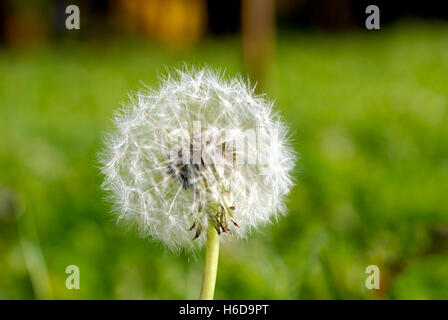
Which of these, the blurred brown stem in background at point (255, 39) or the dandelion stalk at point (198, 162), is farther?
the blurred brown stem in background at point (255, 39)

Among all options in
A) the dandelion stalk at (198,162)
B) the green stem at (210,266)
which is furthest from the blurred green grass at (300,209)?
the green stem at (210,266)

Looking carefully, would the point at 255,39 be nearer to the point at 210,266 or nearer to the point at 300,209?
the point at 300,209

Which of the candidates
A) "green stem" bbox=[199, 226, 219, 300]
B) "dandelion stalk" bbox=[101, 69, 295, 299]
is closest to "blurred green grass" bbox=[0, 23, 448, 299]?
"dandelion stalk" bbox=[101, 69, 295, 299]

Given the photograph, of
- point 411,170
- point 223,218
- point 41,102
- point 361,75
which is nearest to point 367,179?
point 411,170

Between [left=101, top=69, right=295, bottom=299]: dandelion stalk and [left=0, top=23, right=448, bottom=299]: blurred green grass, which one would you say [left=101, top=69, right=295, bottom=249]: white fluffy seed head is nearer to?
[left=101, top=69, right=295, bottom=299]: dandelion stalk

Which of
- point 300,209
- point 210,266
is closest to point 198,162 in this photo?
point 210,266

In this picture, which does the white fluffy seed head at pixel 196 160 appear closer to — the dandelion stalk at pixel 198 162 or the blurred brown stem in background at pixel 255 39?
the dandelion stalk at pixel 198 162

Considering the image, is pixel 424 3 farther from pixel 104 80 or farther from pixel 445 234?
pixel 445 234
